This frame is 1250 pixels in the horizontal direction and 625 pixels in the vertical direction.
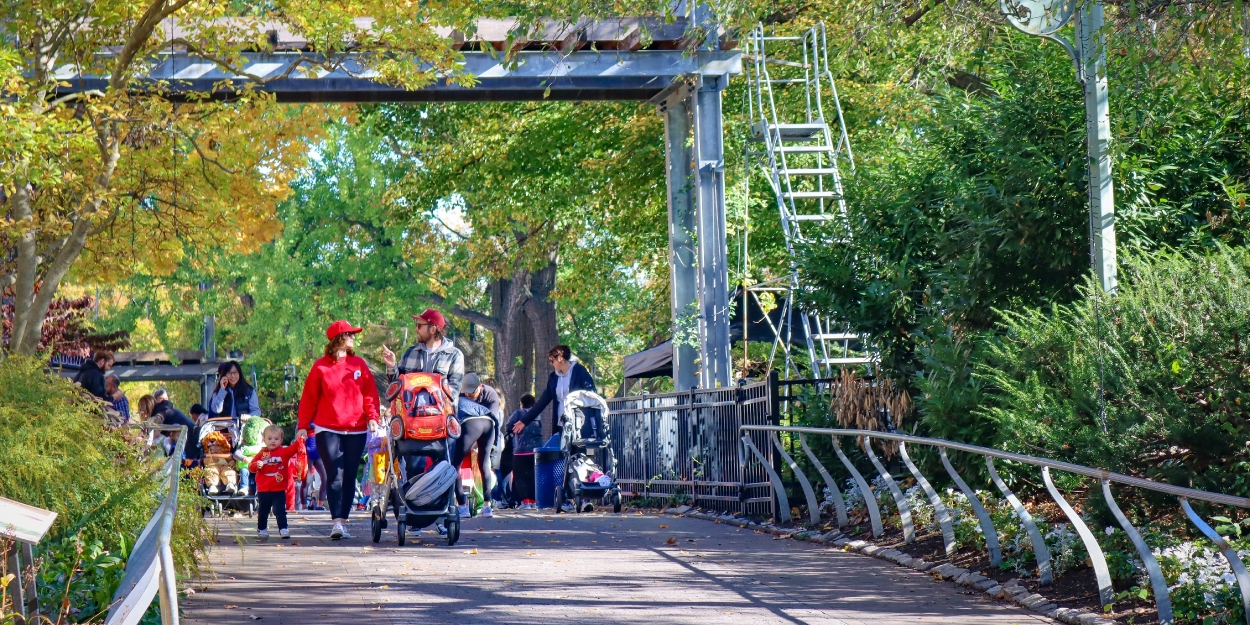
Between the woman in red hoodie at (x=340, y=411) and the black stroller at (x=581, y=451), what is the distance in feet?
13.3

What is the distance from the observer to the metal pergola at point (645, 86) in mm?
17625

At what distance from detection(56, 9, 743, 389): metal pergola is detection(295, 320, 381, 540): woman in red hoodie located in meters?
5.68

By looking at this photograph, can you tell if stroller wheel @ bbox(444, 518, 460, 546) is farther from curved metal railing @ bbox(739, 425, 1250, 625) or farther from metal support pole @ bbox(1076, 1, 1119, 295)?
metal support pole @ bbox(1076, 1, 1119, 295)

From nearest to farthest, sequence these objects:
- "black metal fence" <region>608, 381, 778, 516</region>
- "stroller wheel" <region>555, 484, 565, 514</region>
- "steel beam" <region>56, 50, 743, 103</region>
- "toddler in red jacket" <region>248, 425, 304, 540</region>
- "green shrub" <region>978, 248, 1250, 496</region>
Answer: "green shrub" <region>978, 248, 1250, 496</region>, "toddler in red jacket" <region>248, 425, 304, 540</region>, "black metal fence" <region>608, 381, 778, 516</region>, "stroller wheel" <region>555, 484, 565, 514</region>, "steel beam" <region>56, 50, 743, 103</region>

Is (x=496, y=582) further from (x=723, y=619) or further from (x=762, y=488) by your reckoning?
(x=762, y=488)

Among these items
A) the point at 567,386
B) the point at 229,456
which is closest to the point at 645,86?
the point at 567,386

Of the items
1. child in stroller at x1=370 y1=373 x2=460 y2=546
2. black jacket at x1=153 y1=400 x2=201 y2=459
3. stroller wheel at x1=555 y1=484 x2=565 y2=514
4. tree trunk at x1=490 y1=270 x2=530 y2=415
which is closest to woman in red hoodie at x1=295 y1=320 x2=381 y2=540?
child in stroller at x1=370 y1=373 x2=460 y2=546

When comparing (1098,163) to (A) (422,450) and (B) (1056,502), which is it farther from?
(A) (422,450)

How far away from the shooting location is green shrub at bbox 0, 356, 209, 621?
753 cm

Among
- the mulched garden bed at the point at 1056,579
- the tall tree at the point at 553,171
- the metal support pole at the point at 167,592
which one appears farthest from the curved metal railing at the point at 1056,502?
the tall tree at the point at 553,171

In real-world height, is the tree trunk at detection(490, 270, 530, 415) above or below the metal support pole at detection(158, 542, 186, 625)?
above

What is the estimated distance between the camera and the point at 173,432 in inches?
699

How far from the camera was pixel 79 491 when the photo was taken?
852 centimetres

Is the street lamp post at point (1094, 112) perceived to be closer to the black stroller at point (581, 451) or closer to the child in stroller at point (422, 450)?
the child in stroller at point (422, 450)
